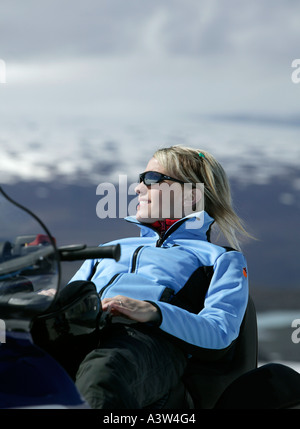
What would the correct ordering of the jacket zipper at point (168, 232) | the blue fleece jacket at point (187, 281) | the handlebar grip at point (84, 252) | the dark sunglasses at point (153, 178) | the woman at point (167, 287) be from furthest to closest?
the dark sunglasses at point (153, 178)
the jacket zipper at point (168, 232)
the blue fleece jacket at point (187, 281)
the woman at point (167, 287)
the handlebar grip at point (84, 252)

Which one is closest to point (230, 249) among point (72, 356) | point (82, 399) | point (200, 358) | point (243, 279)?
point (243, 279)

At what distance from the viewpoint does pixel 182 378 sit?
197 centimetres

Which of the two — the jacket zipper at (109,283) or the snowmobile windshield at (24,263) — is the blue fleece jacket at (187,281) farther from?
the snowmobile windshield at (24,263)

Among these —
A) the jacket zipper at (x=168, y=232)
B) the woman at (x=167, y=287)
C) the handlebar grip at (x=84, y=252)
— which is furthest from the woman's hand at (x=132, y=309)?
the jacket zipper at (x=168, y=232)

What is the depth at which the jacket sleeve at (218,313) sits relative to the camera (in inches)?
73.5

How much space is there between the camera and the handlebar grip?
1.30 metres

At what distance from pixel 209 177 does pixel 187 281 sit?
0.64 metres

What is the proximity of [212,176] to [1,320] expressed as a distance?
57.5 inches

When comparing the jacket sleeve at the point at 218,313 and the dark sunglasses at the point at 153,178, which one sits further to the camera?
the dark sunglasses at the point at 153,178

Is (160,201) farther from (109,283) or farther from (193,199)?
(109,283)

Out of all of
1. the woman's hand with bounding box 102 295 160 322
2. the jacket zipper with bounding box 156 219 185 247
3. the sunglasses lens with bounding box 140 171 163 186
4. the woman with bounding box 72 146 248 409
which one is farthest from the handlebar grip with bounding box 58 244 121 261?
the sunglasses lens with bounding box 140 171 163 186

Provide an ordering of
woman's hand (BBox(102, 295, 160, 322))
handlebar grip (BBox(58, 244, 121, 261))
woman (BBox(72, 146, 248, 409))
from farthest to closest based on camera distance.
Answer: woman's hand (BBox(102, 295, 160, 322)) < woman (BBox(72, 146, 248, 409)) < handlebar grip (BBox(58, 244, 121, 261))

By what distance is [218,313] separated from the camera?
2.02 metres

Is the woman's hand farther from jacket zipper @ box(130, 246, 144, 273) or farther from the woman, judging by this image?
jacket zipper @ box(130, 246, 144, 273)
